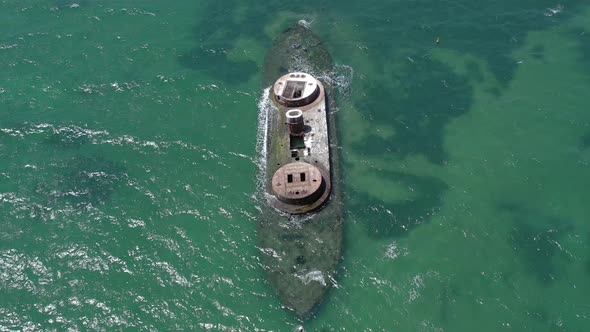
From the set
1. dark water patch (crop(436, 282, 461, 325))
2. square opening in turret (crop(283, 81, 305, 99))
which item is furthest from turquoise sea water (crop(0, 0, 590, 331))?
square opening in turret (crop(283, 81, 305, 99))

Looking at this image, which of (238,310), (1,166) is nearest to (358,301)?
(238,310)

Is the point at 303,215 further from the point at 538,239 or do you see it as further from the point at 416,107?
the point at 538,239

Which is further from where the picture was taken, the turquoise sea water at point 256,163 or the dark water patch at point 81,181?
the dark water patch at point 81,181

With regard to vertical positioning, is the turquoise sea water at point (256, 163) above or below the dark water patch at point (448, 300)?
above

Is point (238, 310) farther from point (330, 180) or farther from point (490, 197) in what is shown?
point (490, 197)

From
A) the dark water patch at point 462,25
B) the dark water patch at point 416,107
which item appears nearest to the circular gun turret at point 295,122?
the dark water patch at point 416,107

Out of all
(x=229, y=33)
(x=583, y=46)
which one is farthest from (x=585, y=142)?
(x=229, y=33)

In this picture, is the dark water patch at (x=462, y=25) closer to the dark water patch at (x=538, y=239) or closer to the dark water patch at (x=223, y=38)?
the dark water patch at (x=223, y=38)
